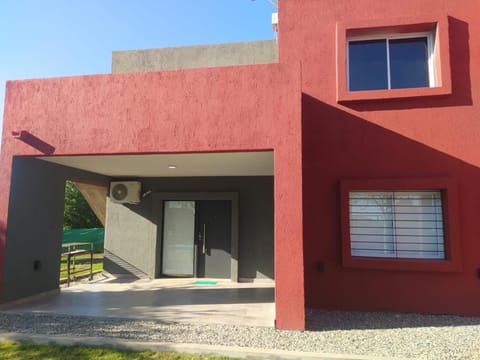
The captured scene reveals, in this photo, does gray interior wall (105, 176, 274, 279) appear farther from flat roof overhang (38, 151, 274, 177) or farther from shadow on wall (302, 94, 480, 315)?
shadow on wall (302, 94, 480, 315)

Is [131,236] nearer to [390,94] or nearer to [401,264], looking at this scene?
[401,264]

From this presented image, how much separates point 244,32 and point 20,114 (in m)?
6.84

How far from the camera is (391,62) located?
701cm

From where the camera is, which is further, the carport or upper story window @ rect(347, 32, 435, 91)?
upper story window @ rect(347, 32, 435, 91)

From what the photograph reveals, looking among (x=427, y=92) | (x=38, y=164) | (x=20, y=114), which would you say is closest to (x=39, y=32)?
(x=20, y=114)

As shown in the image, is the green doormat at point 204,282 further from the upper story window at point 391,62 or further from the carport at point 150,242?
the upper story window at point 391,62

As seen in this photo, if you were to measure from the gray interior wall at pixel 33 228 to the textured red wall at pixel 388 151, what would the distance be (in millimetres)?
5650

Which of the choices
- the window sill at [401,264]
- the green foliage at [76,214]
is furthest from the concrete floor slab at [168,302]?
the green foliage at [76,214]

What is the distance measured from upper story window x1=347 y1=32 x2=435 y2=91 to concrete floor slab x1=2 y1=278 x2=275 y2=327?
509 cm

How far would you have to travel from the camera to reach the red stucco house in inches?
218

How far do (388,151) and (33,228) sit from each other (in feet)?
24.7

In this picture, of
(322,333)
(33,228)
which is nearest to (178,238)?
(33,228)

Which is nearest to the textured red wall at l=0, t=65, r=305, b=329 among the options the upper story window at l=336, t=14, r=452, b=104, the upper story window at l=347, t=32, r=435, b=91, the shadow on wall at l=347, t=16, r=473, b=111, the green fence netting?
the upper story window at l=336, t=14, r=452, b=104

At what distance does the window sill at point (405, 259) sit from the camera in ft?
20.0
